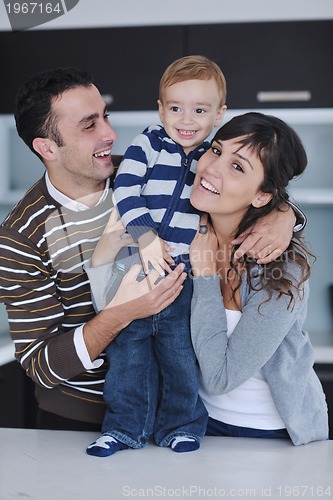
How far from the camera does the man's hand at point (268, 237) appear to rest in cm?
138

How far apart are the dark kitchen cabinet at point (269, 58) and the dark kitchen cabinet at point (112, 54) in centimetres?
13

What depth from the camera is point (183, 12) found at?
2881 millimetres

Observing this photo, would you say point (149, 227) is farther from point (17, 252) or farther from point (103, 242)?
point (17, 252)

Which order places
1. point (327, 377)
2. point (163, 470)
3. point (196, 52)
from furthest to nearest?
point (196, 52) < point (327, 377) < point (163, 470)

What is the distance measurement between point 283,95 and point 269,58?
0.55 feet

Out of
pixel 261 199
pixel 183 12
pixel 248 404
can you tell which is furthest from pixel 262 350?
pixel 183 12

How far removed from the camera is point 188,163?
1488mm

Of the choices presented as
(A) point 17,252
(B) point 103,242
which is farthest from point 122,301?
(A) point 17,252

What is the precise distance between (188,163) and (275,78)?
1.56 m

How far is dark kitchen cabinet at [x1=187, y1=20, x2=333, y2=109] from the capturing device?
286 cm

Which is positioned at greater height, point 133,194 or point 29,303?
point 133,194

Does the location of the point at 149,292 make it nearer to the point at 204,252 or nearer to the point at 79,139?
the point at 204,252

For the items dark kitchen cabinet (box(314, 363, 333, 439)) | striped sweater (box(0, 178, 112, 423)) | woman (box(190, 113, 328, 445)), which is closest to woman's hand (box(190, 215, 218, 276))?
woman (box(190, 113, 328, 445))

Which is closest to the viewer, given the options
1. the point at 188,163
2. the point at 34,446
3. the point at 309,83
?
the point at 34,446
